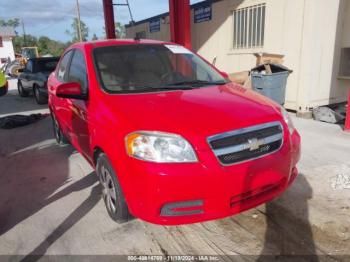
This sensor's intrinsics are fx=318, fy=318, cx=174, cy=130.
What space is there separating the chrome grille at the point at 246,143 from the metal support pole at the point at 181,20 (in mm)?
5891

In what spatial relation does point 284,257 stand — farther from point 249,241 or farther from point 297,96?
point 297,96

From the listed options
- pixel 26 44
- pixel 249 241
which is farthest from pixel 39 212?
pixel 26 44

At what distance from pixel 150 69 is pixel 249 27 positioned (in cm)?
567

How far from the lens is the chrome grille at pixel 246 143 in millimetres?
2350

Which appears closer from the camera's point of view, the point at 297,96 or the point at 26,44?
the point at 297,96

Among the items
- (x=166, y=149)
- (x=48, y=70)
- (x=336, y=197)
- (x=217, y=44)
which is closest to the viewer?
(x=166, y=149)

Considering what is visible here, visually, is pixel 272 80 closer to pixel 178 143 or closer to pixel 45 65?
pixel 178 143

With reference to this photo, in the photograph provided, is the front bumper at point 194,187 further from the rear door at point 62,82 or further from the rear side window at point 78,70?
the rear door at point 62,82

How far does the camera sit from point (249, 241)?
2.69m

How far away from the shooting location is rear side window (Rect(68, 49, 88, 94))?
3.42 meters

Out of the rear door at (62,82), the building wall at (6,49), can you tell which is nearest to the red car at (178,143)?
the rear door at (62,82)

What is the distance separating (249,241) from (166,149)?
3.66 feet

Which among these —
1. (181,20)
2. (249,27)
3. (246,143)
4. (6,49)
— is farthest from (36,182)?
(6,49)

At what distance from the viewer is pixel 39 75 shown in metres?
10.3
